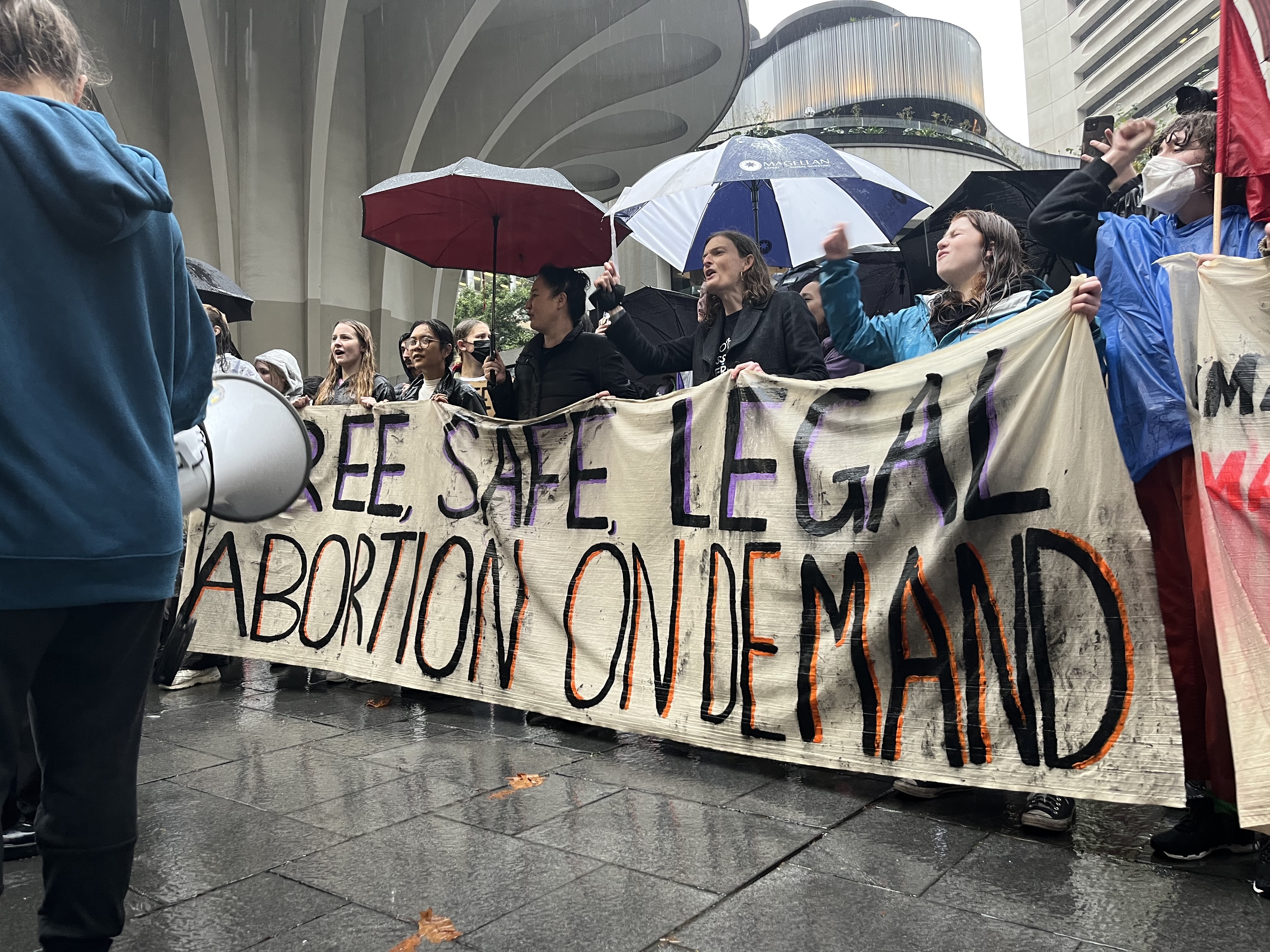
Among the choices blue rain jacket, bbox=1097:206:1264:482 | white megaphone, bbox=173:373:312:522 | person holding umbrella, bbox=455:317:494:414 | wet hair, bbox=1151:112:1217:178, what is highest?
person holding umbrella, bbox=455:317:494:414

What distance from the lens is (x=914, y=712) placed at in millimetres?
3195

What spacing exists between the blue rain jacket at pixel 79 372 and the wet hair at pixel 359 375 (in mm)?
3803

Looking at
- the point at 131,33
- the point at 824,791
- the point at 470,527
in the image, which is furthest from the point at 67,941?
the point at 131,33

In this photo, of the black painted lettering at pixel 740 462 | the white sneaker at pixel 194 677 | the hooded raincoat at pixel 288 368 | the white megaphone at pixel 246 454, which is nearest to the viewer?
the white megaphone at pixel 246 454

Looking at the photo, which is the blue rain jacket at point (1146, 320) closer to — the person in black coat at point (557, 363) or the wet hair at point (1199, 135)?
the wet hair at point (1199, 135)

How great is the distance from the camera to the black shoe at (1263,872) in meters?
2.43

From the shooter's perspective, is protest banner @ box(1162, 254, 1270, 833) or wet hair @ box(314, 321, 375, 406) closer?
protest banner @ box(1162, 254, 1270, 833)

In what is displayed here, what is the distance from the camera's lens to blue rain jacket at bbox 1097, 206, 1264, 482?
9.73ft

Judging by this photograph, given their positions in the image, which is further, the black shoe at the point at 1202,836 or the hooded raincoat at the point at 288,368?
the hooded raincoat at the point at 288,368

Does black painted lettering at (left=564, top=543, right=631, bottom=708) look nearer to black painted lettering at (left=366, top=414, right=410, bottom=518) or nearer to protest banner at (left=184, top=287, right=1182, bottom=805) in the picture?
protest banner at (left=184, top=287, right=1182, bottom=805)

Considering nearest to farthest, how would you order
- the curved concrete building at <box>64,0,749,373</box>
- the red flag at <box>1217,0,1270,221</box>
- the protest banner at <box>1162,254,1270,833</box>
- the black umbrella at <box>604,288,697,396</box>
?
1. the protest banner at <box>1162,254,1270,833</box>
2. the red flag at <box>1217,0,1270,221</box>
3. the black umbrella at <box>604,288,697,396</box>
4. the curved concrete building at <box>64,0,749,373</box>

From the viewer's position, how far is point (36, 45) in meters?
1.80

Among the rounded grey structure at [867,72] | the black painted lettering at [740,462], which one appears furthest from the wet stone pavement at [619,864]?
the rounded grey structure at [867,72]

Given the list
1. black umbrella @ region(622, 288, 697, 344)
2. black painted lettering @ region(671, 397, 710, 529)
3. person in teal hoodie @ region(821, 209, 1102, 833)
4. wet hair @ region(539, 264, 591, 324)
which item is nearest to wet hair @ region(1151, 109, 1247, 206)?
person in teal hoodie @ region(821, 209, 1102, 833)
